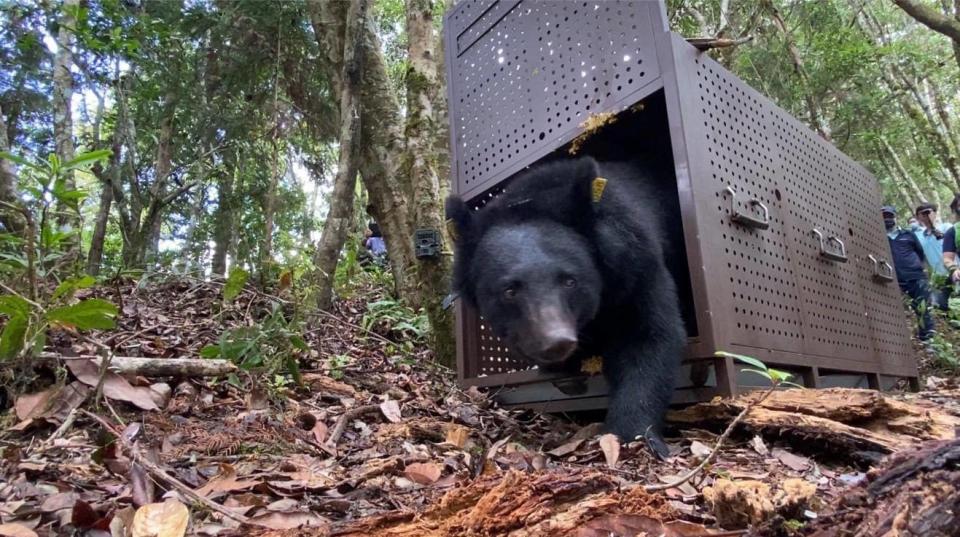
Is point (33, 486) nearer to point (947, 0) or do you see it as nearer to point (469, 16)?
point (469, 16)

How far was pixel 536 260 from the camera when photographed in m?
3.35

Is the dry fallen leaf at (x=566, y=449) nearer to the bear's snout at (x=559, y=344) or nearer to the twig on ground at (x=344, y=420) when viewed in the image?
the bear's snout at (x=559, y=344)

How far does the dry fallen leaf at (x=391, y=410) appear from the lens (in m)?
3.22

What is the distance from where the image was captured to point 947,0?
12281 mm

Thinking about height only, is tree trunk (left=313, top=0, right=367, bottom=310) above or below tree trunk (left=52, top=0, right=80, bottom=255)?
below

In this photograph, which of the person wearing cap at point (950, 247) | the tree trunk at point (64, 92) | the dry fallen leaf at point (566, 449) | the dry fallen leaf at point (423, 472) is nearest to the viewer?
the dry fallen leaf at point (423, 472)

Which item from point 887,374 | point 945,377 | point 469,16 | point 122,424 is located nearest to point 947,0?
point 945,377

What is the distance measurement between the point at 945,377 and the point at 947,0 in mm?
9411

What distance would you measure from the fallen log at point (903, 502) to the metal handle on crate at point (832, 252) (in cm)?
350

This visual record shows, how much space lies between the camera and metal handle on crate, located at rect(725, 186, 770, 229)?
11.8 feet

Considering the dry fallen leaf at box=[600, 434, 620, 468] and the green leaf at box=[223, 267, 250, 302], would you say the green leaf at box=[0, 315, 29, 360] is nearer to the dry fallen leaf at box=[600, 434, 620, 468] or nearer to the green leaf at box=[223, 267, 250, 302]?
the green leaf at box=[223, 267, 250, 302]

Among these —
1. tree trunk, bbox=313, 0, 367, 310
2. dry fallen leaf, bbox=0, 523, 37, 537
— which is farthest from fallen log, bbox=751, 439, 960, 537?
tree trunk, bbox=313, 0, 367, 310

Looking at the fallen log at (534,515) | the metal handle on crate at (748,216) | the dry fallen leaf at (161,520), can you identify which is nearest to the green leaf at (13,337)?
the dry fallen leaf at (161,520)

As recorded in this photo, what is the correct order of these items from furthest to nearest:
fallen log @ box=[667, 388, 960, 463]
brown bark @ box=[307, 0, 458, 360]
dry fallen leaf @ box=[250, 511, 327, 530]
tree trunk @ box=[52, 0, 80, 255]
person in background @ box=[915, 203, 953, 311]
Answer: person in background @ box=[915, 203, 953, 311] < tree trunk @ box=[52, 0, 80, 255] < brown bark @ box=[307, 0, 458, 360] < fallen log @ box=[667, 388, 960, 463] < dry fallen leaf @ box=[250, 511, 327, 530]
